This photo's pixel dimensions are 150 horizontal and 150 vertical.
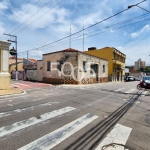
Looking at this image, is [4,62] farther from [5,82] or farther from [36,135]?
→ [36,135]

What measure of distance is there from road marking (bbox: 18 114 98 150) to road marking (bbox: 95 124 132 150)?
38.2 inches

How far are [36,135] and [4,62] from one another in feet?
36.1

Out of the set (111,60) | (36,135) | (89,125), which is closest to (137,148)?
(89,125)

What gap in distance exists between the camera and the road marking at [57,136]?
356 centimetres

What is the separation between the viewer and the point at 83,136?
421 centimetres

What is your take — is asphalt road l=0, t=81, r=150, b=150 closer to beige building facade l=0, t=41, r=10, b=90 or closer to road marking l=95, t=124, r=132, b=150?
road marking l=95, t=124, r=132, b=150

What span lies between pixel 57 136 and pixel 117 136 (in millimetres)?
1773

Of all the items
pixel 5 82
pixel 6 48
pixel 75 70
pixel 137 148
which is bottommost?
pixel 137 148

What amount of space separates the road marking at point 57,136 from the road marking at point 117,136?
38.2 inches

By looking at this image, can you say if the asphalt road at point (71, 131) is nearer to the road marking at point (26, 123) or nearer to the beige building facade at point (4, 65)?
the road marking at point (26, 123)

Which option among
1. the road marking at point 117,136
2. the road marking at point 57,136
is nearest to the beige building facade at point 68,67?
the road marking at point 57,136

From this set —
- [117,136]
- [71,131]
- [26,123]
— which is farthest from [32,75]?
[117,136]

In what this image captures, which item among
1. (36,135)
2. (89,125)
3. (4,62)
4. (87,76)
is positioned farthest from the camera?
(87,76)

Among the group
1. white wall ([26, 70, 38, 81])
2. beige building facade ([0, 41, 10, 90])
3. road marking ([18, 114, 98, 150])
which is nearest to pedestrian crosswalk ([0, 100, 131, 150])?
road marking ([18, 114, 98, 150])
